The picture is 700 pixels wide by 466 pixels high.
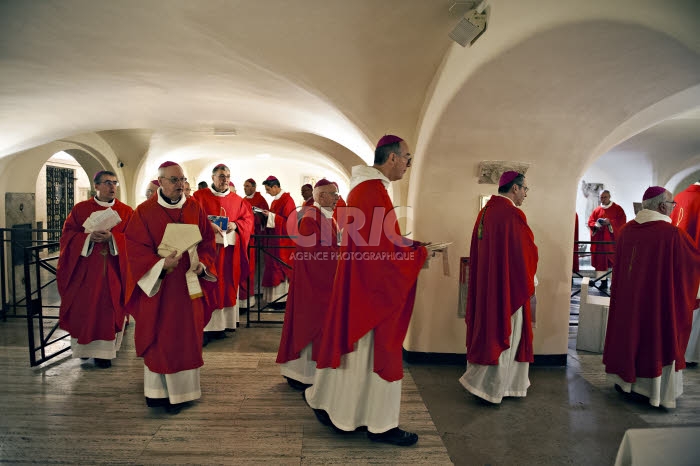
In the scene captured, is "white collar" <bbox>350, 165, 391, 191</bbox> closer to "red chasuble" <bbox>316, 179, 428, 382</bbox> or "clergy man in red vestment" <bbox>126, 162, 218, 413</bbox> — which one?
"red chasuble" <bbox>316, 179, 428, 382</bbox>

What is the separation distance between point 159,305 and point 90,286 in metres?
1.48

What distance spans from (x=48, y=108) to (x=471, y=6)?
17.3 feet

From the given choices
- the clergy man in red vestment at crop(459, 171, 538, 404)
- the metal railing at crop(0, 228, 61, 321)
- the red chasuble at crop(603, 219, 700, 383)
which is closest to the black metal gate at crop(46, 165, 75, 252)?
the metal railing at crop(0, 228, 61, 321)

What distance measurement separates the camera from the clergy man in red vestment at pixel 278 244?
705cm

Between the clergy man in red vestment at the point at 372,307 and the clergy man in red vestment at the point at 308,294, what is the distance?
0.67m

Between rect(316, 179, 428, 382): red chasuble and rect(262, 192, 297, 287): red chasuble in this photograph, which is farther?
rect(262, 192, 297, 287): red chasuble

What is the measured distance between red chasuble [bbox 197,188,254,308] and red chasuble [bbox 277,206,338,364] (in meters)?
1.85

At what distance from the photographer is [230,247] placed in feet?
17.3

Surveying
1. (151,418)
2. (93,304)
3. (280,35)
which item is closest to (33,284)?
(93,304)

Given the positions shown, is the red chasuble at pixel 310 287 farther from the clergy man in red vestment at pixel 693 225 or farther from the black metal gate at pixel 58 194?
the black metal gate at pixel 58 194

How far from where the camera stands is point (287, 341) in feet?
11.5

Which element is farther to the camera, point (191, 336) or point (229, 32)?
point (229, 32)

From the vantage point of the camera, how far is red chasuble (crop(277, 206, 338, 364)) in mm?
3416

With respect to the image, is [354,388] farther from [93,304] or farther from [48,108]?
[48,108]
